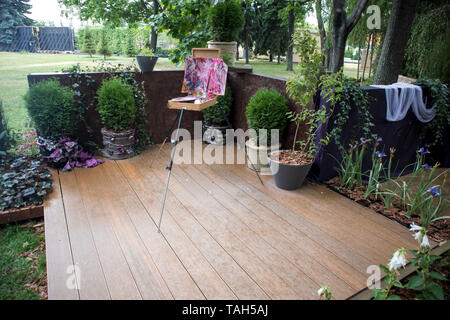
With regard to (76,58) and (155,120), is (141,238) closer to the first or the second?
(155,120)

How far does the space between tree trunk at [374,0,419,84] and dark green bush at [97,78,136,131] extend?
354cm

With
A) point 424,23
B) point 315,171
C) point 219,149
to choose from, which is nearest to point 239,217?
point 315,171

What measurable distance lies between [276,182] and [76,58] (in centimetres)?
427

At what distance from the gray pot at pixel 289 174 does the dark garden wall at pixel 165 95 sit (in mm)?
642

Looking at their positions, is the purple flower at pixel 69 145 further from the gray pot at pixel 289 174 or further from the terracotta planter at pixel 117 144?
the gray pot at pixel 289 174

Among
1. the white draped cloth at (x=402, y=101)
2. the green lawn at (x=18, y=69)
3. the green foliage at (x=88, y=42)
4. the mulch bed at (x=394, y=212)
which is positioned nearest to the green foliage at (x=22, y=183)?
the green lawn at (x=18, y=69)

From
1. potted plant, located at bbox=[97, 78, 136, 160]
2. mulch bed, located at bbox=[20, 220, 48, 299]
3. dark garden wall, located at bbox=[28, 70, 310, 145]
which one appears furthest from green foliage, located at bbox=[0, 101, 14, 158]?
mulch bed, located at bbox=[20, 220, 48, 299]

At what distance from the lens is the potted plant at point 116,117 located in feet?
11.5

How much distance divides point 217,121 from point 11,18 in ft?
12.1

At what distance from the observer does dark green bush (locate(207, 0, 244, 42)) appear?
12.4ft

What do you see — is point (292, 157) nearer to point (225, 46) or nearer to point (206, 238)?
point (206, 238)

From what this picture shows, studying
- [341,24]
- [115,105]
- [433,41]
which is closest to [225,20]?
[115,105]

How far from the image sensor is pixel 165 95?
4172mm

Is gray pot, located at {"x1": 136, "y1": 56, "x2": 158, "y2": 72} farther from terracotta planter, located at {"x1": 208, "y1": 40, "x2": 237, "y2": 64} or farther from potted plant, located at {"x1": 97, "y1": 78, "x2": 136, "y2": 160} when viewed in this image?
terracotta planter, located at {"x1": 208, "y1": 40, "x2": 237, "y2": 64}
